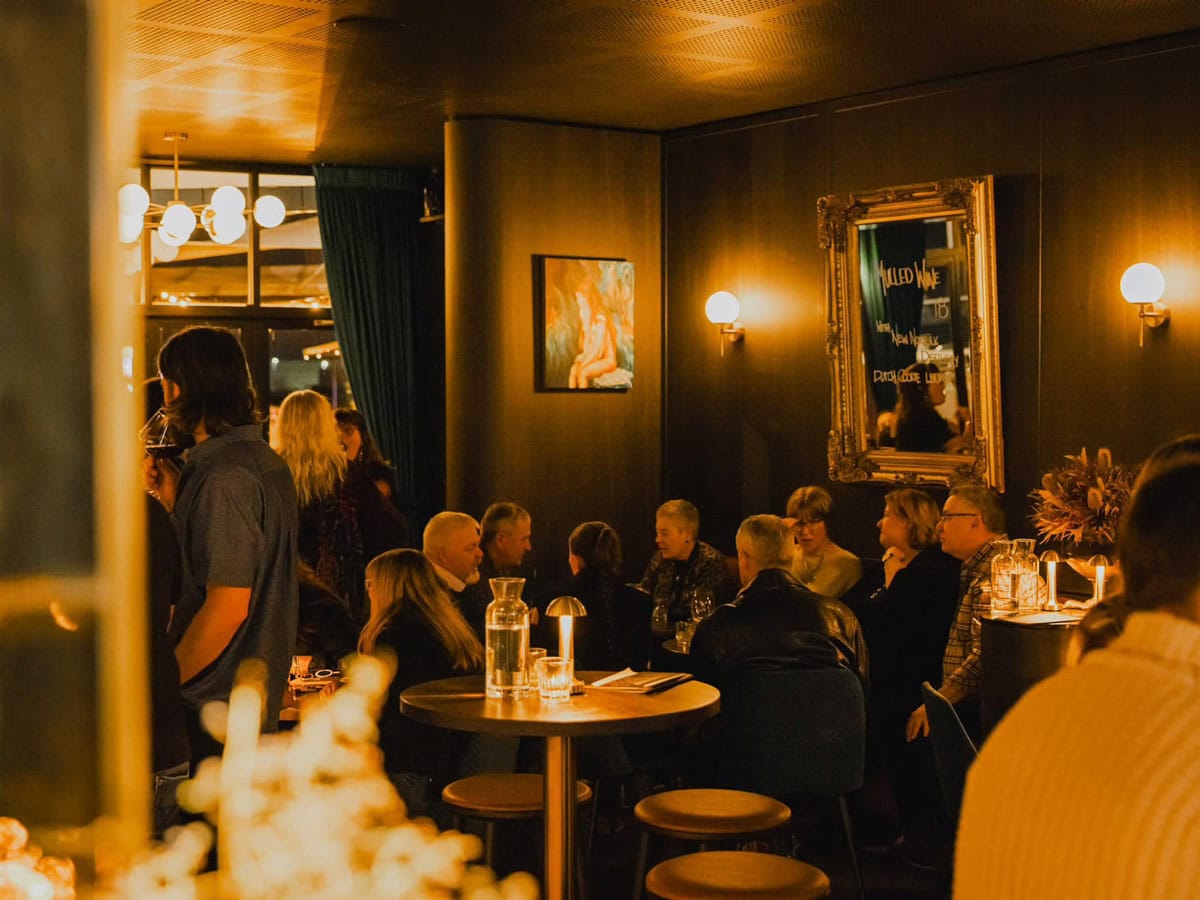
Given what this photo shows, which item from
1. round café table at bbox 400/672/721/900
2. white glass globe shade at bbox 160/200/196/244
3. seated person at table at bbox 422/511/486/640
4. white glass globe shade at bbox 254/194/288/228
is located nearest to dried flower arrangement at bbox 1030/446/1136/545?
round café table at bbox 400/672/721/900

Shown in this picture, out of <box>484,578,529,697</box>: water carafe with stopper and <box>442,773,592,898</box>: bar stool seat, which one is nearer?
<box>484,578,529,697</box>: water carafe with stopper

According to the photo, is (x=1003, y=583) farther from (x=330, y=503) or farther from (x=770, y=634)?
(x=330, y=503)

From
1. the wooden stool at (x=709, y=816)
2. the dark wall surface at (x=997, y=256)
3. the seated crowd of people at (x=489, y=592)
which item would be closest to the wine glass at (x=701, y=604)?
the seated crowd of people at (x=489, y=592)

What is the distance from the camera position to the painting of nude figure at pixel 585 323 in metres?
7.92

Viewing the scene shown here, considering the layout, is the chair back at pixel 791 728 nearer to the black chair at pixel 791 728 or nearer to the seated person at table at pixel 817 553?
the black chair at pixel 791 728

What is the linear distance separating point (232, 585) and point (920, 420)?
450cm

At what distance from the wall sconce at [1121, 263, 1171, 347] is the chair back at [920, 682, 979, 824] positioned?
9.04 ft

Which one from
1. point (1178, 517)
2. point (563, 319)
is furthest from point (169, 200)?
point (1178, 517)

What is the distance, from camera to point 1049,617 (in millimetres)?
4477

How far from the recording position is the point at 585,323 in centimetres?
804

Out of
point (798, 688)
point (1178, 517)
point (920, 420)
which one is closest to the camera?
point (1178, 517)

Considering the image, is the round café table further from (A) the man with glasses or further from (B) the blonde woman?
(B) the blonde woman

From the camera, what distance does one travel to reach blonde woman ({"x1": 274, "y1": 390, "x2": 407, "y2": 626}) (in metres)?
6.21

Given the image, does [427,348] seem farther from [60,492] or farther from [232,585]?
[60,492]
